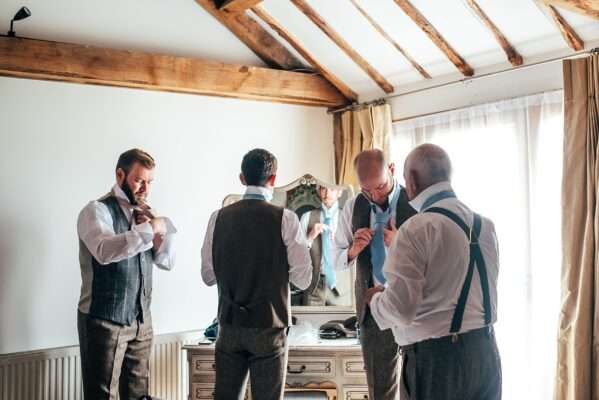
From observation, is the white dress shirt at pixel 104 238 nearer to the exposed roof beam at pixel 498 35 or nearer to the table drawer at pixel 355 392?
the table drawer at pixel 355 392

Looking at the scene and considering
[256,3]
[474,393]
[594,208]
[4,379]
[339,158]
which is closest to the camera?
[474,393]

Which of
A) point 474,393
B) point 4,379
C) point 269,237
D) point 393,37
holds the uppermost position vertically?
point 393,37

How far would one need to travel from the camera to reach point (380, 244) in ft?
10.6

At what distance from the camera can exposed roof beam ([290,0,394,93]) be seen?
16.2ft

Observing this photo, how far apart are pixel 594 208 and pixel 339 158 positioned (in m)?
2.32

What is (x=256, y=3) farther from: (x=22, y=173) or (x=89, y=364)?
(x=89, y=364)

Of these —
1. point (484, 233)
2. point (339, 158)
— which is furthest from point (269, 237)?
point (339, 158)

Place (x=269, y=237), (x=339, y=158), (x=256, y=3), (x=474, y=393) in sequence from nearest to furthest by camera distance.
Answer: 1. (x=474, y=393)
2. (x=269, y=237)
3. (x=256, y=3)
4. (x=339, y=158)

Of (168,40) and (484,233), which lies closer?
(484,233)

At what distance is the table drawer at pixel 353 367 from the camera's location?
12.5ft

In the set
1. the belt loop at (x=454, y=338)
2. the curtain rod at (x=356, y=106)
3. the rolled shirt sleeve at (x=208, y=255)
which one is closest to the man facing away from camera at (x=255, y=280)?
the rolled shirt sleeve at (x=208, y=255)

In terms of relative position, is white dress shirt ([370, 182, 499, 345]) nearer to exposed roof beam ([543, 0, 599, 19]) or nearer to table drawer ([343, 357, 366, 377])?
table drawer ([343, 357, 366, 377])

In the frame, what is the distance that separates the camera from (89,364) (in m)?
3.48

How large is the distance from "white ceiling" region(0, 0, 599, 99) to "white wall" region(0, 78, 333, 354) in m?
0.38
